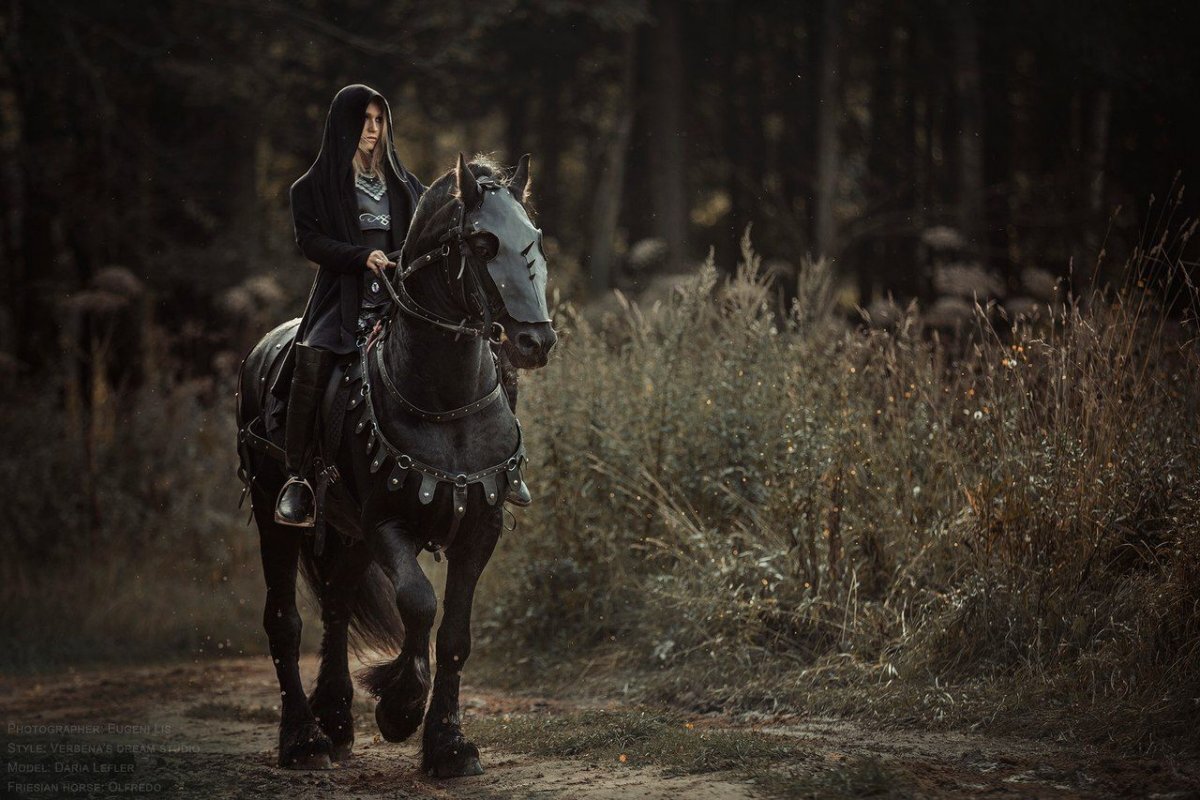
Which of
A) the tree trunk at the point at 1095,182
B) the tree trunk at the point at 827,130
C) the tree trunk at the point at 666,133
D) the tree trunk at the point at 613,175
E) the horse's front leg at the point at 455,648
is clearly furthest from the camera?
the tree trunk at the point at 613,175

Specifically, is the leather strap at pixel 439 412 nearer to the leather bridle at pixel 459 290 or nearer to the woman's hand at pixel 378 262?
the leather bridle at pixel 459 290

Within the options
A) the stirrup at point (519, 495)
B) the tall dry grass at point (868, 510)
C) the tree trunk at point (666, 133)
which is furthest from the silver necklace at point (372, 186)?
the tree trunk at point (666, 133)

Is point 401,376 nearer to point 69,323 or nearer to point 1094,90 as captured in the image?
point 69,323

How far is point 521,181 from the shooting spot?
221 inches

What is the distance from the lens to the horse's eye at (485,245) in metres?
5.29

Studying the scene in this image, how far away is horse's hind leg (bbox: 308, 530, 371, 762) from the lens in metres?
6.70

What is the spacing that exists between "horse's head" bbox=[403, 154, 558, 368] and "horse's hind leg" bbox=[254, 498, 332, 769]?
2052 millimetres

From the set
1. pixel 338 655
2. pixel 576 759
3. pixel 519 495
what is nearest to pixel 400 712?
pixel 576 759

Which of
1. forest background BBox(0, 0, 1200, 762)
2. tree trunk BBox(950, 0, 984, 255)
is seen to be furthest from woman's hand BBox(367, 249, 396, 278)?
tree trunk BBox(950, 0, 984, 255)

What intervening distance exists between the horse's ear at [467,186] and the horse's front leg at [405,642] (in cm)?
146

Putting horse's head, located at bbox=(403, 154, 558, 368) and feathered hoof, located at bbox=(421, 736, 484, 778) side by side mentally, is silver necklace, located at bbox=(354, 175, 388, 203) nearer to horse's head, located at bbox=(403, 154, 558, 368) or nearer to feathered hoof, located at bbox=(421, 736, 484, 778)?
horse's head, located at bbox=(403, 154, 558, 368)

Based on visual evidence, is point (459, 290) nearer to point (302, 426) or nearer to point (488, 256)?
point (488, 256)

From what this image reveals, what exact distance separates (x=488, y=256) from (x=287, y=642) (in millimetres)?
2709

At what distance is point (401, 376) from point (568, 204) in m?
23.9
